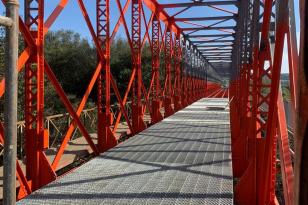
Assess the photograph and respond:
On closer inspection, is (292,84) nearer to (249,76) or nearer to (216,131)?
(249,76)

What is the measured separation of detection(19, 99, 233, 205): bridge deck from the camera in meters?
4.27

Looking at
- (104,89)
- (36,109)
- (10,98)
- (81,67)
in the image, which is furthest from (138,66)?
(81,67)

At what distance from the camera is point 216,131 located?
9.87 meters

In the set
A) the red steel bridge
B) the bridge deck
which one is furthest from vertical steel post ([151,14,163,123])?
the bridge deck

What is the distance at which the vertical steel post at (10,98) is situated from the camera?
1660 millimetres

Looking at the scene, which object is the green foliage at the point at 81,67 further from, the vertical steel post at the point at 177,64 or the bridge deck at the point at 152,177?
the bridge deck at the point at 152,177

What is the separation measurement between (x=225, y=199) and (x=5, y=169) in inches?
119

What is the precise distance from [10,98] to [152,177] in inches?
146

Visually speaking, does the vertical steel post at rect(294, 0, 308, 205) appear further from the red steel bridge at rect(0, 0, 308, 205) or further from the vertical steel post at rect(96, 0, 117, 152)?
the vertical steel post at rect(96, 0, 117, 152)

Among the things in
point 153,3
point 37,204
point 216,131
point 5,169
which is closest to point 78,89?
point 153,3

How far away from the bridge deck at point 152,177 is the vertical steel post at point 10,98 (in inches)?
98.0

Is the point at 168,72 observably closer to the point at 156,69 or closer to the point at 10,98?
the point at 156,69

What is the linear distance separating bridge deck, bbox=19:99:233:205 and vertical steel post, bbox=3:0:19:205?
2.49 meters

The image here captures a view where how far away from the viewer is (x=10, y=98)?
1.67m
